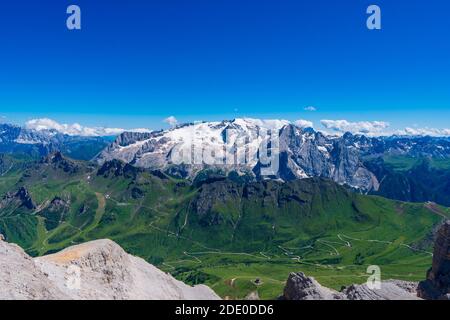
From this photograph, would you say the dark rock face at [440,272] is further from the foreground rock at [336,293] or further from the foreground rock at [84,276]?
the foreground rock at [84,276]

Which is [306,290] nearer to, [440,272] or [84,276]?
[84,276]

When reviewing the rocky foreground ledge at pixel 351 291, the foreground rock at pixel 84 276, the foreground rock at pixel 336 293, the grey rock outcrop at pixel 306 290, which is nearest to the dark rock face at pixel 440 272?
the rocky foreground ledge at pixel 351 291

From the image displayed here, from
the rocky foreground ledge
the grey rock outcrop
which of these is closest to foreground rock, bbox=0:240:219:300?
the grey rock outcrop

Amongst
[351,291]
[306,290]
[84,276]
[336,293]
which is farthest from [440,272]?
[84,276]
